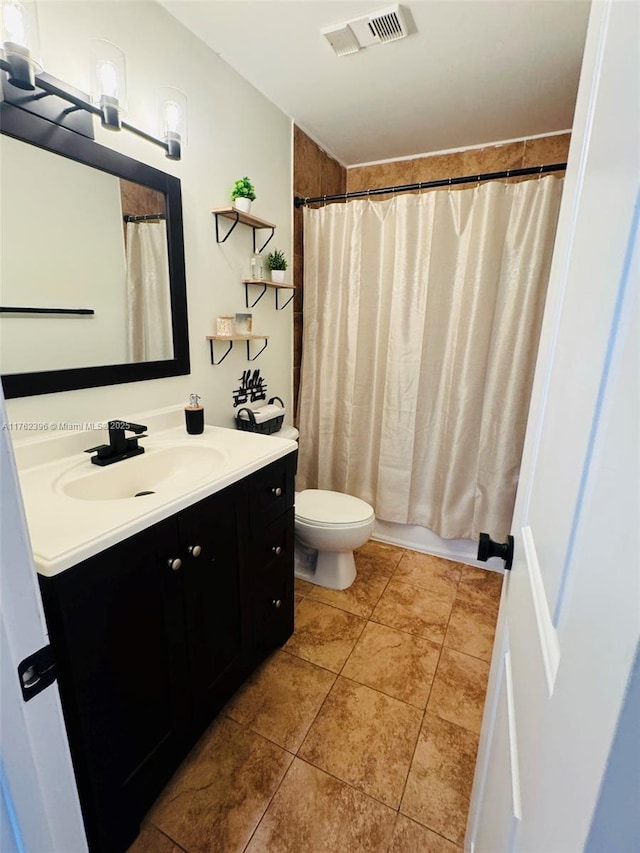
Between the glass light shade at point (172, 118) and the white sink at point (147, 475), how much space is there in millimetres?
1025

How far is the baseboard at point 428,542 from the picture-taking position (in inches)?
90.8

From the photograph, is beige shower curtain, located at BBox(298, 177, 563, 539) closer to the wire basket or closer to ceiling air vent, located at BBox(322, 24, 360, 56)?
the wire basket

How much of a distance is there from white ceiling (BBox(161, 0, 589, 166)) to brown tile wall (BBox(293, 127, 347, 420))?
0.10 meters

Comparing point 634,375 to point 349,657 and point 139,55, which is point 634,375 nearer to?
point 349,657

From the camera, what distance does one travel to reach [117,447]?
125cm

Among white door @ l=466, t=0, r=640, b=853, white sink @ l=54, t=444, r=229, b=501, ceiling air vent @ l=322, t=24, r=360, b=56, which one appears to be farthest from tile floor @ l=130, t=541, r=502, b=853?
ceiling air vent @ l=322, t=24, r=360, b=56

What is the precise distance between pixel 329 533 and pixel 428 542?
2.78 ft

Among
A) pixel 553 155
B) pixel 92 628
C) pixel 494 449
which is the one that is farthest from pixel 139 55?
pixel 494 449

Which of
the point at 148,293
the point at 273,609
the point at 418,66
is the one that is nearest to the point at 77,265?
the point at 148,293

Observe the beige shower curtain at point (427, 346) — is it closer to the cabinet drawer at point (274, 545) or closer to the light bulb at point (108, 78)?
the cabinet drawer at point (274, 545)

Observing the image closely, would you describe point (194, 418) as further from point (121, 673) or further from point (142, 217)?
point (121, 673)

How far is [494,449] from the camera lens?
2.11 m

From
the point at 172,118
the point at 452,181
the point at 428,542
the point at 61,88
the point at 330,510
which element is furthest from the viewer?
the point at 428,542

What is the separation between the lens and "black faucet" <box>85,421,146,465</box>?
1.22m
